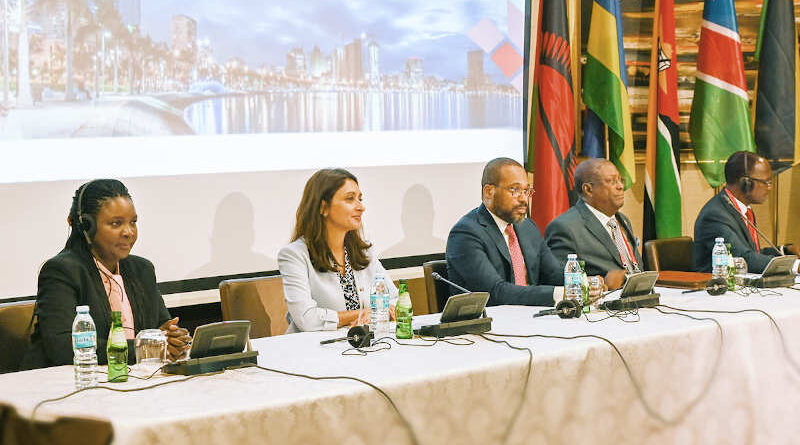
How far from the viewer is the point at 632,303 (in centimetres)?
331

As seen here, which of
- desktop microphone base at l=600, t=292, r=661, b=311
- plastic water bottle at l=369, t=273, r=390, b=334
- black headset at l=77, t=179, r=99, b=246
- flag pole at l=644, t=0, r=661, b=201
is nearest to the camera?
black headset at l=77, t=179, r=99, b=246

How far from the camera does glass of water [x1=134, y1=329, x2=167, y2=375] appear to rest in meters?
2.53

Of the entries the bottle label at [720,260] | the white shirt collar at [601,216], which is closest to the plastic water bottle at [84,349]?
the white shirt collar at [601,216]

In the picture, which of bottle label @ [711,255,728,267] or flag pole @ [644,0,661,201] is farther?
flag pole @ [644,0,661,201]

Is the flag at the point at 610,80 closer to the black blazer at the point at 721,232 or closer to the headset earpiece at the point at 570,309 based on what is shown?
the black blazer at the point at 721,232

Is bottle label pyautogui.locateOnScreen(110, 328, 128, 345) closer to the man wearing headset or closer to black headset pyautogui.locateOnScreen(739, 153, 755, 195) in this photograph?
the man wearing headset

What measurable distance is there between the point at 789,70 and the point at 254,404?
5026 millimetres

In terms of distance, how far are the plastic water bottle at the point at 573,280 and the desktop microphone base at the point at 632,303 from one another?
0.32ft

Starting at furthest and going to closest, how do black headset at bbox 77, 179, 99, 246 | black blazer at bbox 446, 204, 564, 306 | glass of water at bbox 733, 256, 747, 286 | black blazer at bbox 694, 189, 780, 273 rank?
black blazer at bbox 694, 189, 780, 273
glass of water at bbox 733, 256, 747, 286
black blazer at bbox 446, 204, 564, 306
black headset at bbox 77, 179, 99, 246

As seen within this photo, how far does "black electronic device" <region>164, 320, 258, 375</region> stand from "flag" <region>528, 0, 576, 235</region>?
3.17m

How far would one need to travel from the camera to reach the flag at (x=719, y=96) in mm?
5855

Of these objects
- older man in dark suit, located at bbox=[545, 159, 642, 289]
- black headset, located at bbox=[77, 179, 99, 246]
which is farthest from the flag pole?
A: black headset, located at bbox=[77, 179, 99, 246]

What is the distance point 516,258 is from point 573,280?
1.75 feet

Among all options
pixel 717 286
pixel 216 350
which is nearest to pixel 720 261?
pixel 717 286
